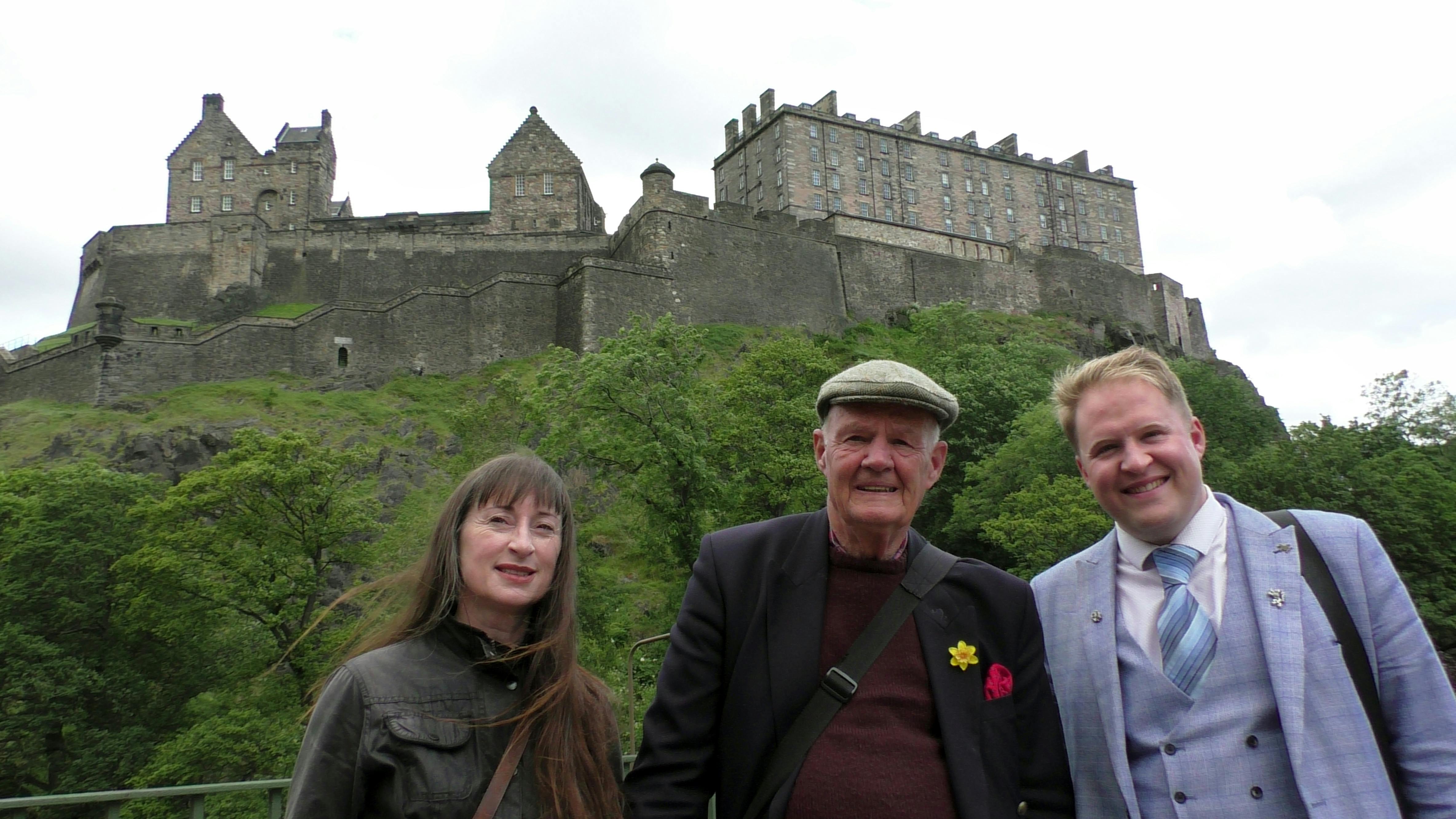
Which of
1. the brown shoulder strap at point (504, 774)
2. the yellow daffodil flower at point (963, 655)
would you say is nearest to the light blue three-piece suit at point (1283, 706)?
the yellow daffodil flower at point (963, 655)

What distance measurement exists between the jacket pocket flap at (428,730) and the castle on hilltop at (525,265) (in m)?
30.1

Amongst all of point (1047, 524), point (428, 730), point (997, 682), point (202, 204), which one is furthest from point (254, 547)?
point (202, 204)

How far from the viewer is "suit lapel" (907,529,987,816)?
2.66m

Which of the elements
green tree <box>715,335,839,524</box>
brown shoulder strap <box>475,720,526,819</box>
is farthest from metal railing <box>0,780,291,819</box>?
green tree <box>715,335,839,524</box>

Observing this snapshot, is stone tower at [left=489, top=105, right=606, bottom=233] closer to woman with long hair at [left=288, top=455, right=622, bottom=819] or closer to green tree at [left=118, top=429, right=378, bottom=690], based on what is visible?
green tree at [left=118, top=429, right=378, bottom=690]

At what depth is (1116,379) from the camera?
3098 mm

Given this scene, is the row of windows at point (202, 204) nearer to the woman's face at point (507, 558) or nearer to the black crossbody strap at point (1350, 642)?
the woman's face at point (507, 558)

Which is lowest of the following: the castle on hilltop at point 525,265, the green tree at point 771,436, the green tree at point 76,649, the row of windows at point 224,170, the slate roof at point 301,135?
the green tree at point 76,649

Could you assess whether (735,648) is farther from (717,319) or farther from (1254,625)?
(717,319)

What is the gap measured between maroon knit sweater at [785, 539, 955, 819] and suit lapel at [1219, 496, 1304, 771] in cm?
92

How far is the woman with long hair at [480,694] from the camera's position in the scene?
8.36 ft

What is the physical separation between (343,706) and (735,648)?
1.11 meters

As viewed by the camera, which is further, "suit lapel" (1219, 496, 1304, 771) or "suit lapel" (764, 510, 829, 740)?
"suit lapel" (764, 510, 829, 740)

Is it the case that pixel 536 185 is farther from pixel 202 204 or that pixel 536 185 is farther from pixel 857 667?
pixel 857 667
